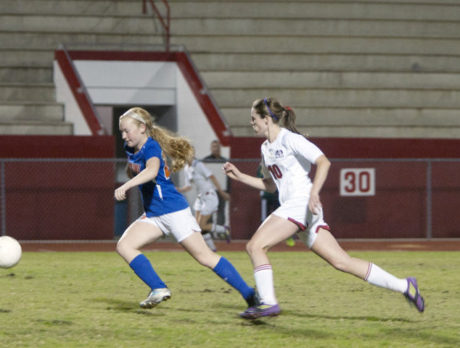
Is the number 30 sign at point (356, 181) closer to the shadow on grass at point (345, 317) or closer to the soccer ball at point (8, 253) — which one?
the shadow on grass at point (345, 317)

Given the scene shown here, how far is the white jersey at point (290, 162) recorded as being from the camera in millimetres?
7184

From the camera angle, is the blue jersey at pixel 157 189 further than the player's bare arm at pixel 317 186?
Yes

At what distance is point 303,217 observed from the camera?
713 centimetres

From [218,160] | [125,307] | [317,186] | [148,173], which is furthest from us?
[218,160]

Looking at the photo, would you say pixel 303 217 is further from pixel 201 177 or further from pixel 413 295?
pixel 201 177

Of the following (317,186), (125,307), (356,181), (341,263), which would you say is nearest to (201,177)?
(356,181)

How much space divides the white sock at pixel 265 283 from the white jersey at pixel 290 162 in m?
0.56

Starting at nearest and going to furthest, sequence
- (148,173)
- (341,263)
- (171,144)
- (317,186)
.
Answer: (317,186) → (341,263) → (148,173) → (171,144)

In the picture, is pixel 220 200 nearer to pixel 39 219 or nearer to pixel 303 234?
pixel 39 219

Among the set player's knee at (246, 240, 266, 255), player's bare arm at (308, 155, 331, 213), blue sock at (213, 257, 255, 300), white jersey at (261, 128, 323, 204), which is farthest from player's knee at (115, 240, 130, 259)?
player's bare arm at (308, 155, 331, 213)

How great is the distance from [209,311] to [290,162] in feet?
5.60

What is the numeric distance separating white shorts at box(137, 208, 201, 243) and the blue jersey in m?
0.04

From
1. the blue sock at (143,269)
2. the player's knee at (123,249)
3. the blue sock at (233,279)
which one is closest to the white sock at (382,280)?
the blue sock at (233,279)

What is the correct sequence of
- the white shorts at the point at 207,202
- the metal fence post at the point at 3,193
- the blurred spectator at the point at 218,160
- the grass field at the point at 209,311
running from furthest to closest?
the metal fence post at the point at 3,193 < the blurred spectator at the point at 218,160 < the white shorts at the point at 207,202 < the grass field at the point at 209,311
